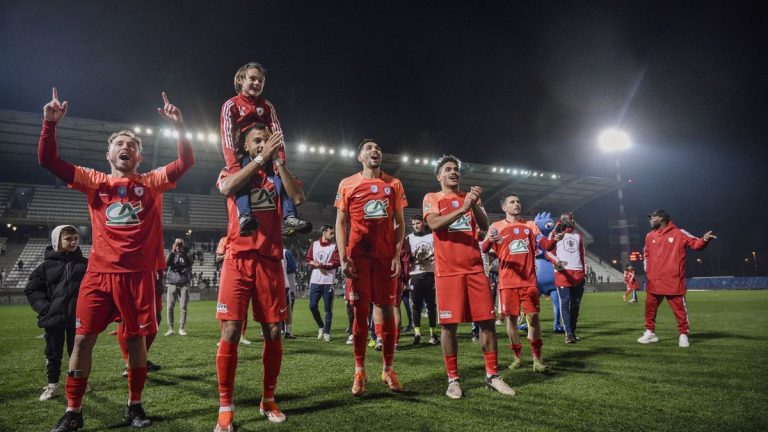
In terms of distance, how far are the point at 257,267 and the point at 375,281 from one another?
4.96ft

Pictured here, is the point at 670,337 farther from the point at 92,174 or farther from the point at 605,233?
the point at 605,233

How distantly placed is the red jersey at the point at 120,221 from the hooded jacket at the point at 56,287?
173 centimetres

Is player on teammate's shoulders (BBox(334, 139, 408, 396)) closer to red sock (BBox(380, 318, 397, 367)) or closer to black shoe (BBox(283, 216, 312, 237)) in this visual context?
red sock (BBox(380, 318, 397, 367))

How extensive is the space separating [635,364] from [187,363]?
6.25 meters

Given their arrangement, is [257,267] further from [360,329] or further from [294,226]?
[360,329]

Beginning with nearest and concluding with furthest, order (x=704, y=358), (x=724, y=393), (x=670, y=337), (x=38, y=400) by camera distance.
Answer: (x=724, y=393) → (x=38, y=400) → (x=704, y=358) → (x=670, y=337)

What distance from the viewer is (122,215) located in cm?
364

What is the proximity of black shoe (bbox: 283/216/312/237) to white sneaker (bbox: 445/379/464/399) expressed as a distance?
2063 millimetres

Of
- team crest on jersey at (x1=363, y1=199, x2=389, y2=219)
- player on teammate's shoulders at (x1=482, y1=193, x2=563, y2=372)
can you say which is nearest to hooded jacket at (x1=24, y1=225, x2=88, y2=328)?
team crest on jersey at (x1=363, y1=199, x2=389, y2=219)

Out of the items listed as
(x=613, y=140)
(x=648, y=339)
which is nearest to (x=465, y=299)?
(x=648, y=339)

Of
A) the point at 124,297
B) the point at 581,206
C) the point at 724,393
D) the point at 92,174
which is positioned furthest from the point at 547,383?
the point at 581,206

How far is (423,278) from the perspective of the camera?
8781 millimetres

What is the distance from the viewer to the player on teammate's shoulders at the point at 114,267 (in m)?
3.44

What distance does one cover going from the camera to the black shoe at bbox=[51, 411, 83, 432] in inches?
130
